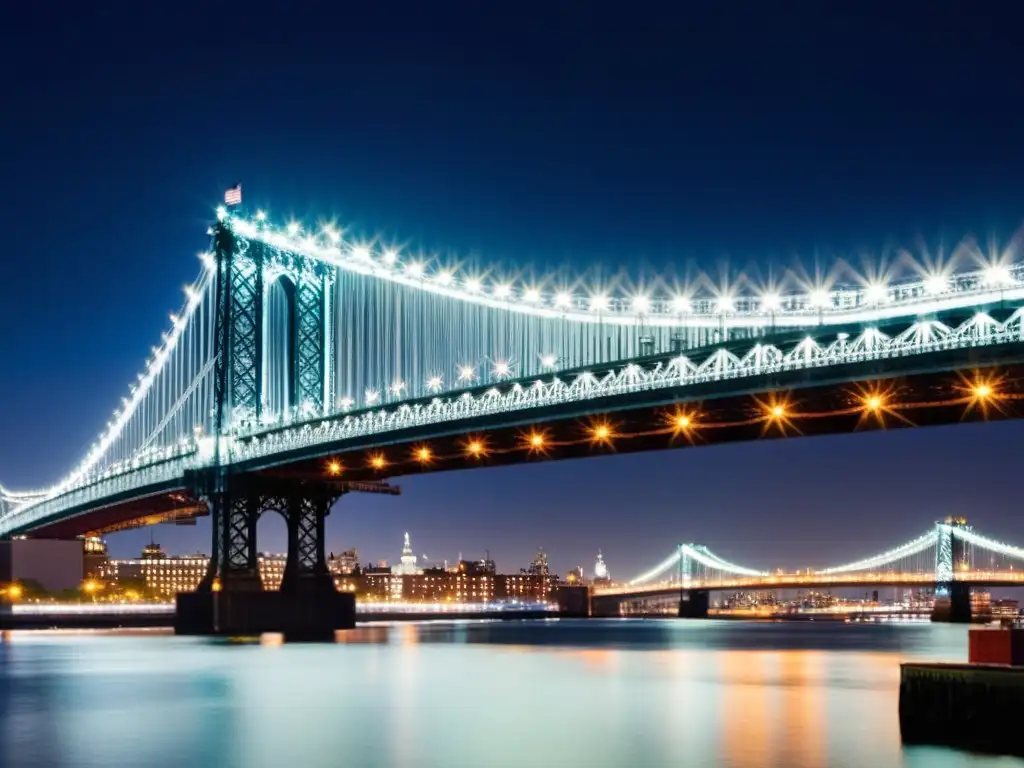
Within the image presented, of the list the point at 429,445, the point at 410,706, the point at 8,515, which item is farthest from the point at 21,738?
the point at 8,515

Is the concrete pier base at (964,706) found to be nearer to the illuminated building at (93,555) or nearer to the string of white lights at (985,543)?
the string of white lights at (985,543)

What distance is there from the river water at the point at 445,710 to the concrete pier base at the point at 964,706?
1.69 feet

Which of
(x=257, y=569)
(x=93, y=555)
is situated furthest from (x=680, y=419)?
(x=93, y=555)

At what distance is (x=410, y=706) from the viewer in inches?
1220

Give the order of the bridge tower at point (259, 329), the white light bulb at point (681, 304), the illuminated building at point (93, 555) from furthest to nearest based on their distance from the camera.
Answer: the illuminated building at point (93, 555), the bridge tower at point (259, 329), the white light bulb at point (681, 304)

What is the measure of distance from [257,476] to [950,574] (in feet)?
250

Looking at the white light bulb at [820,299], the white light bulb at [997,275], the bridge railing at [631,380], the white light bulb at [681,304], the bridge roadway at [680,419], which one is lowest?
the bridge roadway at [680,419]

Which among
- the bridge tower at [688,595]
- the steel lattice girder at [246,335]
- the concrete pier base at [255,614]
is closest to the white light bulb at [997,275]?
the concrete pier base at [255,614]

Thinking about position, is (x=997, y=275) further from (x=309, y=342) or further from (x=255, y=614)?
(x=255, y=614)

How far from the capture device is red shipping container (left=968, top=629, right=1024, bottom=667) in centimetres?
2280

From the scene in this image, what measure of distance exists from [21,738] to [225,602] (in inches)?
1449

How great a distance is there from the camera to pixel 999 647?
22.9 m

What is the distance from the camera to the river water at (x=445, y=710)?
75.7 ft

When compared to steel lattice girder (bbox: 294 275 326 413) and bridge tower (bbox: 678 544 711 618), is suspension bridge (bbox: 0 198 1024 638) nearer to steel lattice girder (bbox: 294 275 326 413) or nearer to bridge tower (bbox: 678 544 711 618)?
steel lattice girder (bbox: 294 275 326 413)
